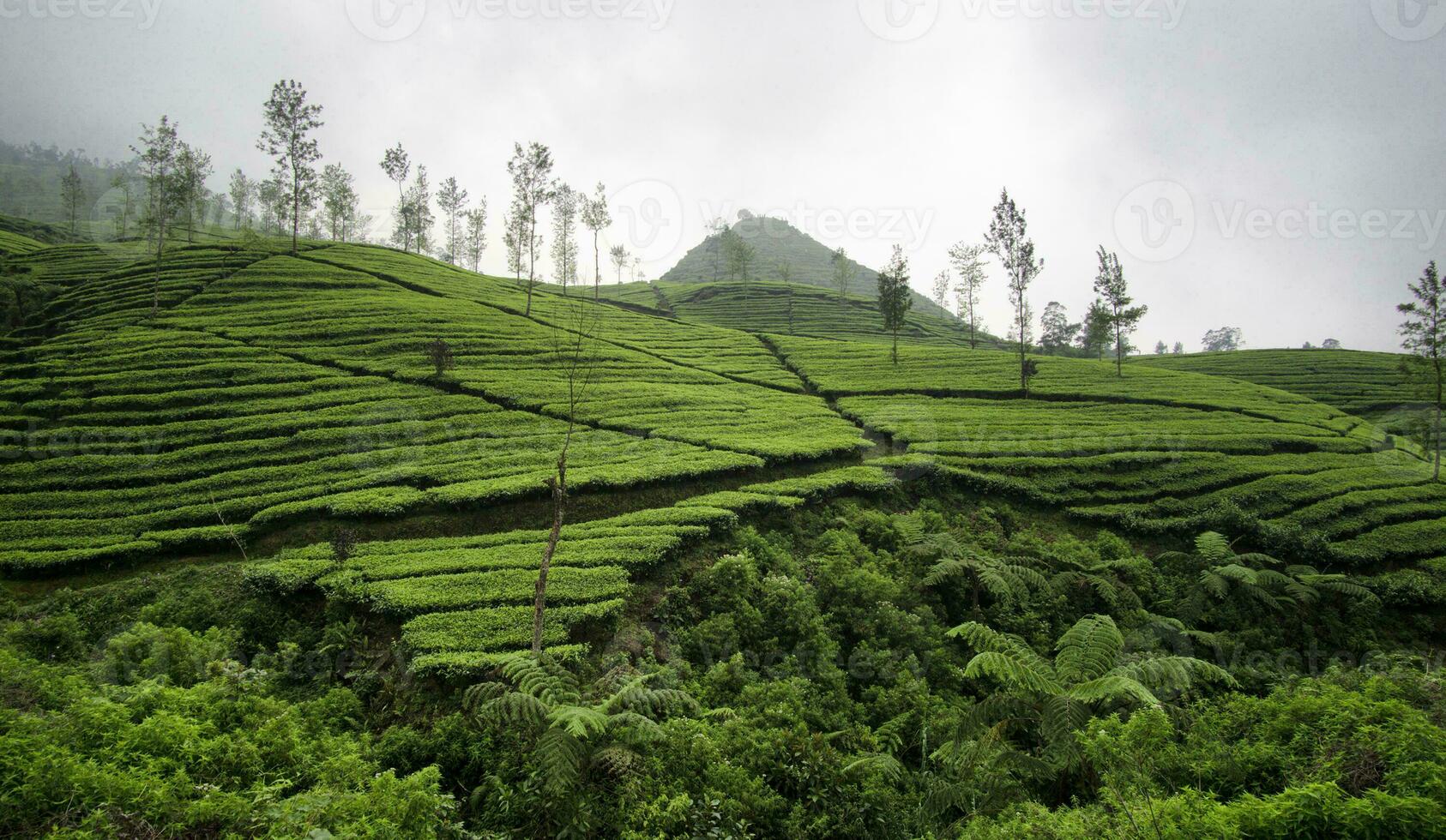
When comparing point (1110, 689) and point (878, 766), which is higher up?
point (1110, 689)

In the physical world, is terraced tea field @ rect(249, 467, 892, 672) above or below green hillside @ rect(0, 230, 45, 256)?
below

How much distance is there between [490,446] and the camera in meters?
19.7

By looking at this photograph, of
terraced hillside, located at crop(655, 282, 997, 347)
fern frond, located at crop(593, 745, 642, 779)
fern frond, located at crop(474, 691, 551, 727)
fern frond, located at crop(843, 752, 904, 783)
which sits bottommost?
fern frond, located at crop(843, 752, 904, 783)

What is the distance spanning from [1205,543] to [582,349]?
28.8 metres

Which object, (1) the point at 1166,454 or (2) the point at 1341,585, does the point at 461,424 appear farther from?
(1) the point at 1166,454

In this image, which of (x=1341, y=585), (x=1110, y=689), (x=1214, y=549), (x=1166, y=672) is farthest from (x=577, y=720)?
(x=1341, y=585)

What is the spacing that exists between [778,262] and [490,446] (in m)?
121

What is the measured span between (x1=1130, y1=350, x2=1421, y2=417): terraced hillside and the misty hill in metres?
44.0

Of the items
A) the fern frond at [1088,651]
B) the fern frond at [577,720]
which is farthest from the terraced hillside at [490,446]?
the fern frond at [1088,651]

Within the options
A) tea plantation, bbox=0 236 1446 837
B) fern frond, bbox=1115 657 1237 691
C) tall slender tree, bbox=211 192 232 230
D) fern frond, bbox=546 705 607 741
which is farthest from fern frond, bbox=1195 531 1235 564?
tall slender tree, bbox=211 192 232 230

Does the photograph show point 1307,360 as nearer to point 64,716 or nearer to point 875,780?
point 875,780

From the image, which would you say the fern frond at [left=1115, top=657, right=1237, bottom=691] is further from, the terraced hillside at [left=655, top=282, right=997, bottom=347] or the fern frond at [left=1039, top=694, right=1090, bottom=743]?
the terraced hillside at [left=655, top=282, right=997, bottom=347]

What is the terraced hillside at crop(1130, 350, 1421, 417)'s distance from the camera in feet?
133

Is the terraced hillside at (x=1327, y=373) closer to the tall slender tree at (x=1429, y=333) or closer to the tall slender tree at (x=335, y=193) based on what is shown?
the tall slender tree at (x=1429, y=333)
